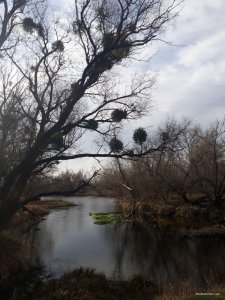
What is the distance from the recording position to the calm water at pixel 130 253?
14680mm

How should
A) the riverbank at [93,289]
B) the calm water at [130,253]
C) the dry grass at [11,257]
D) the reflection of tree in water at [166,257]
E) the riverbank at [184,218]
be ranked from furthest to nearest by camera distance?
the riverbank at [184,218]
the calm water at [130,253]
the reflection of tree in water at [166,257]
the dry grass at [11,257]
the riverbank at [93,289]

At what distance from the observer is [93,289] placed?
11.1 metres

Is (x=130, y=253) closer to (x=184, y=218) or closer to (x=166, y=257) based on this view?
(x=166, y=257)

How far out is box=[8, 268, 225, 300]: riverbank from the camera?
1017 cm

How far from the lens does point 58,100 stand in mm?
13469

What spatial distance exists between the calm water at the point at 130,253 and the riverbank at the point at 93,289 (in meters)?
1.46

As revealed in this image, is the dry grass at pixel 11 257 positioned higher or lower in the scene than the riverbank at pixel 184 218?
lower

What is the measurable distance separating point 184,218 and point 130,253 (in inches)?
440

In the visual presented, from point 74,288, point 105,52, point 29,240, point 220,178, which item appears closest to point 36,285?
point 74,288

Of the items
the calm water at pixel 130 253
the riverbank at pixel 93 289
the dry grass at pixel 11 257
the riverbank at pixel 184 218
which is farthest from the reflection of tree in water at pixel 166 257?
the dry grass at pixel 11 257

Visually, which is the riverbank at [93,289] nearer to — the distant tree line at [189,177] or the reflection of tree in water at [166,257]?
the reflection of tree in water at [166,257]

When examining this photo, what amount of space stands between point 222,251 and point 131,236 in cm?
655

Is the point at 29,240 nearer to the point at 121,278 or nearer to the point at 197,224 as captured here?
the point at 121,278

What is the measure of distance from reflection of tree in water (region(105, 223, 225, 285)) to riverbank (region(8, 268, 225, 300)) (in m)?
1.49
